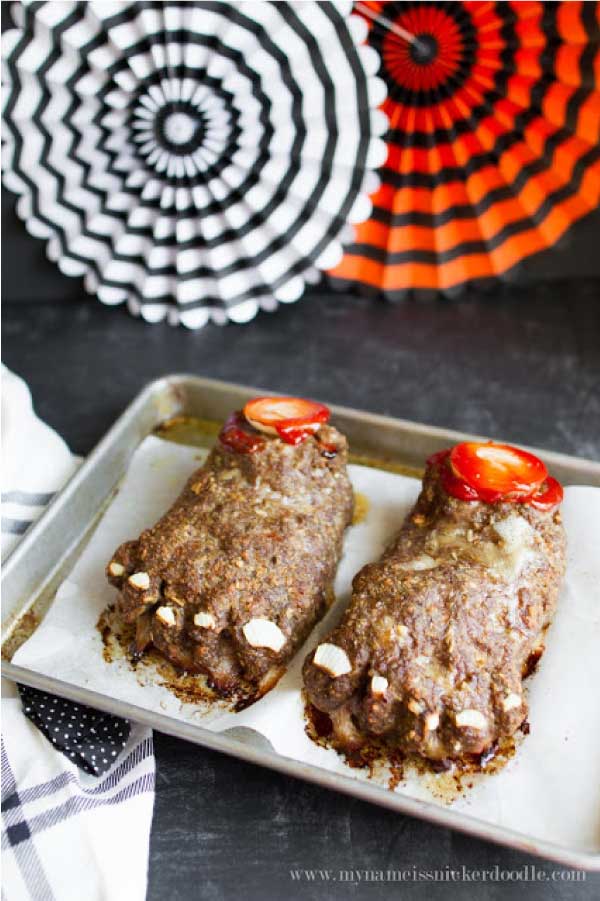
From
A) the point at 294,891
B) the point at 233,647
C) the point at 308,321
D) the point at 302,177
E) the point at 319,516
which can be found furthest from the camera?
the point at 308,321

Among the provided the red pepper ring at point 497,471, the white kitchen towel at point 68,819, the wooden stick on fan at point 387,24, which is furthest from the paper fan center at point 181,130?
the white kitchen towel at point 68,819

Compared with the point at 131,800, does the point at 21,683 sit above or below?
above

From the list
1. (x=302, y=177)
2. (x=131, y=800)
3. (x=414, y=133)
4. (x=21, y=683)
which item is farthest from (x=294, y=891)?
(x=414, y=133)

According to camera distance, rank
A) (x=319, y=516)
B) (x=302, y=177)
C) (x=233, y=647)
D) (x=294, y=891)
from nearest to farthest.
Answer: (x=294, y=891), (x=233, y=647), (x=319, y=516), (x=302, y=177)

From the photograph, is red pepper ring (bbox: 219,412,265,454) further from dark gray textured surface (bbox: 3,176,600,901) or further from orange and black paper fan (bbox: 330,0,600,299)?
orange and black paper fan (bbox: 330,0,600,299)

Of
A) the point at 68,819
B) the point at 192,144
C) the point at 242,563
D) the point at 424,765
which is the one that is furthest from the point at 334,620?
the point at 192,144

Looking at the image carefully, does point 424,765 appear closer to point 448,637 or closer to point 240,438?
point 448,637

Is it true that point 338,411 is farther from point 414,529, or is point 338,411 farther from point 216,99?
point 216,99
